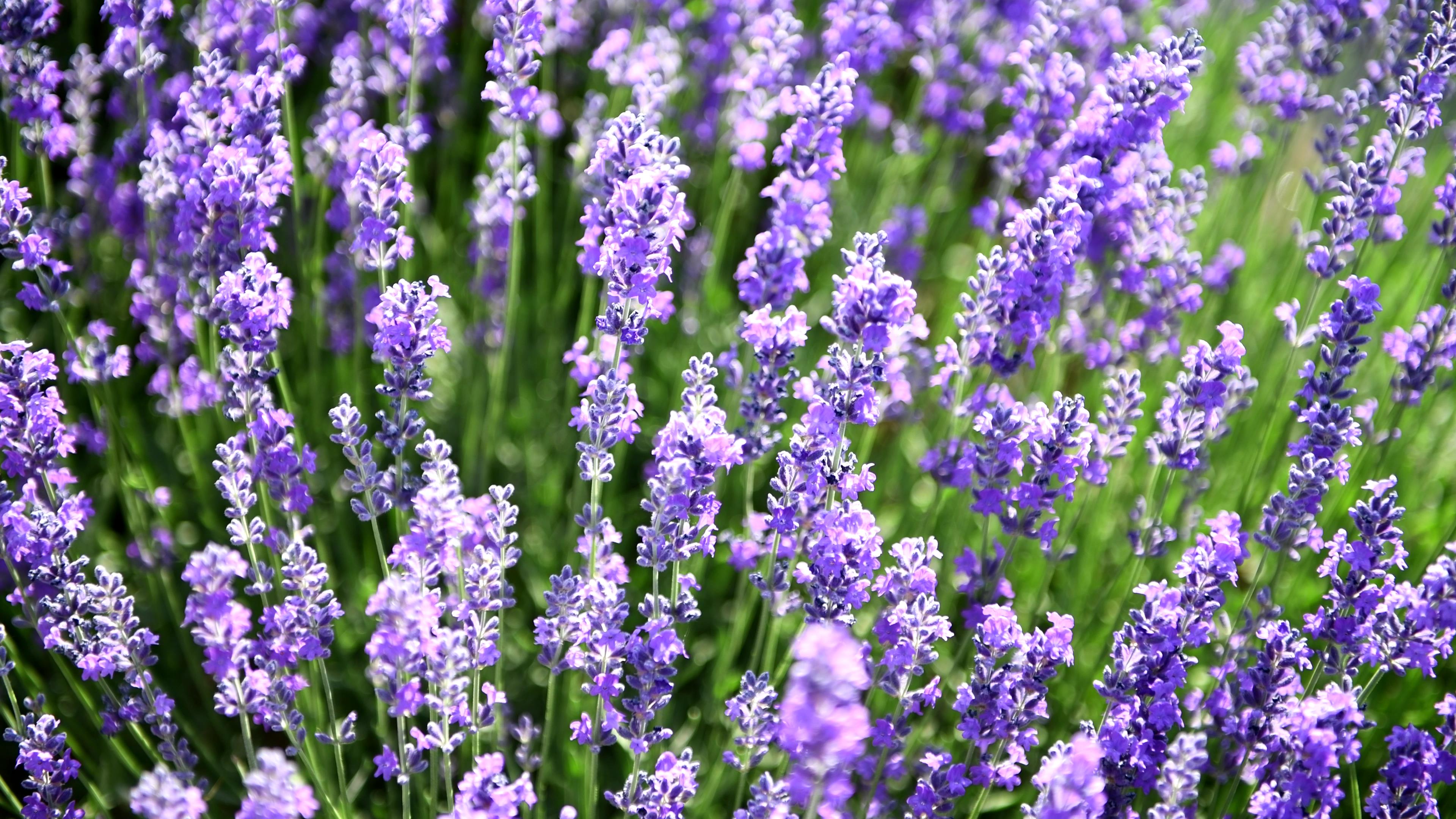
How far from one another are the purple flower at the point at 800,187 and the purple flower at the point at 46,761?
1735 mm

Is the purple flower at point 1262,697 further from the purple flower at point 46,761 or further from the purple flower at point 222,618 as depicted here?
the purple flower at point 46,761

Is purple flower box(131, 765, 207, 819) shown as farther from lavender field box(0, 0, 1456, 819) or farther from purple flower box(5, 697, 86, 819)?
purple flower box(5, 697, 86, 819)

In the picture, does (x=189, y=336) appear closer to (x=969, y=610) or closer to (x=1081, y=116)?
(x=969, y=610)

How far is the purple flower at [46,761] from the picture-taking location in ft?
7.05

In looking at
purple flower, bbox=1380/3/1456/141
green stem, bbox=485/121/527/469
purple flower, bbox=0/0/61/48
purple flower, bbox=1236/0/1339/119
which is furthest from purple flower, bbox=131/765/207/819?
purple flower, bbox=1236/0/1339/119

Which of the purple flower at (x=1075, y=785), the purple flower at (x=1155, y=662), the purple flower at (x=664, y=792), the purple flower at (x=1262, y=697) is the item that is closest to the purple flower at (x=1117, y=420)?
the purple flower at (x=1155, y=662)

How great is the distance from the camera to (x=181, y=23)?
12.4 ft

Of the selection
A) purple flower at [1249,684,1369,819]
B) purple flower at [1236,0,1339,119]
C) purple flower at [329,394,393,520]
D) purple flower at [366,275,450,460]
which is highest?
purple flower at [1236,0,1339,119]

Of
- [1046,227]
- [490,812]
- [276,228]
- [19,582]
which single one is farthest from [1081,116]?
[276,228]

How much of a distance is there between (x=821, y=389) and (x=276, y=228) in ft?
8.51

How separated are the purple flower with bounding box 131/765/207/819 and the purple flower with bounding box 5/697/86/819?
0.53 m

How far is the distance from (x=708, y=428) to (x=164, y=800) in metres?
1.10

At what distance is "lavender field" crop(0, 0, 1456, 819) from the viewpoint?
7.06 feet

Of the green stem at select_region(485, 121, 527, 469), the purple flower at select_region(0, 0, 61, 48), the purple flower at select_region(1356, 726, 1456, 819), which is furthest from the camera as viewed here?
the green stem at select_region(485, 121, 527, 469)
